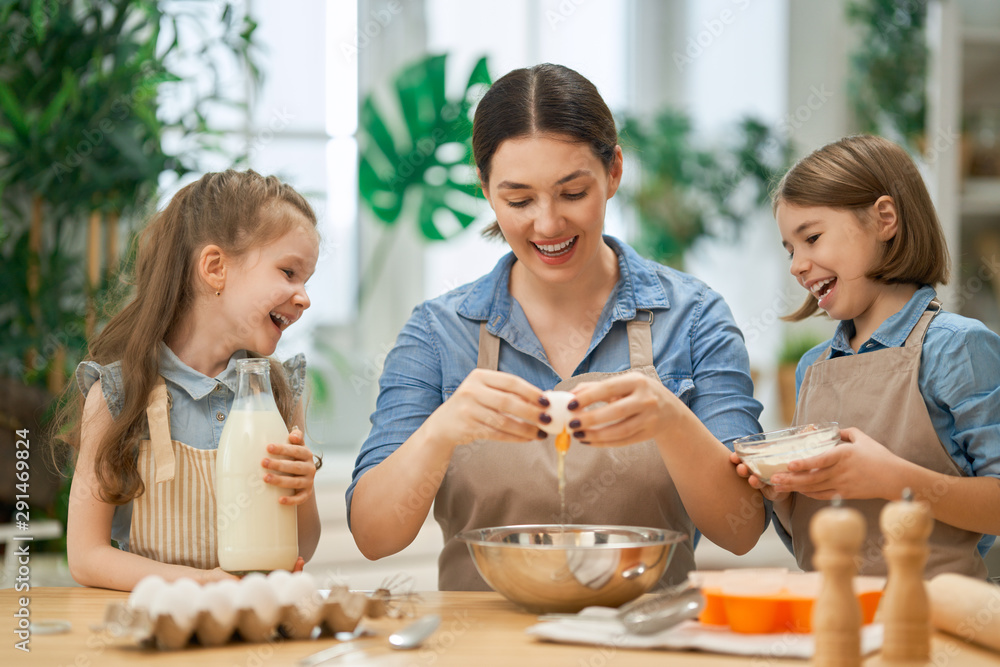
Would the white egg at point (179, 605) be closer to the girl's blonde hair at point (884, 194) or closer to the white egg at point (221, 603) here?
the white egg at point (221, 603)

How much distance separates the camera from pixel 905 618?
912 millimetres

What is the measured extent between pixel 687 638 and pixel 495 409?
41cm

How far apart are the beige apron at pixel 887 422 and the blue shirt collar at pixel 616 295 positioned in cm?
35

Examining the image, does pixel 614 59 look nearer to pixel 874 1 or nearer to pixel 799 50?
pixel 799 50

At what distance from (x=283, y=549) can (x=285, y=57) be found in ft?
9.46

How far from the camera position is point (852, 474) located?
140 centimetres

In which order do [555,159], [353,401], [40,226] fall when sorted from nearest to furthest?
[555,159] < [40,226] < [353,401]

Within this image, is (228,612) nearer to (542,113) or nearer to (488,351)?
(488,351)

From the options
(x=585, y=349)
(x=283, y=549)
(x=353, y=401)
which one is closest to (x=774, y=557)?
(x=353, y=401)

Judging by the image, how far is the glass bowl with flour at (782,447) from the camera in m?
1.36

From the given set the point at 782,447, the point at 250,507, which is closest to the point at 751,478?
the point at 782,447

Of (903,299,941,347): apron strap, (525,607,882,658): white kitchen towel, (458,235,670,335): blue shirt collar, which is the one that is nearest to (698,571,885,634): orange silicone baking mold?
(525,607,882,658): white kitchen towel

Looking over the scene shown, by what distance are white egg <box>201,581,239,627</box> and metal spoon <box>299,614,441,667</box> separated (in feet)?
0.34

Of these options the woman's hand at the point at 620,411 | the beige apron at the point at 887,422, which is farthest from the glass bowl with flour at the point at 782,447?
the beige apron at the point at 887,422
